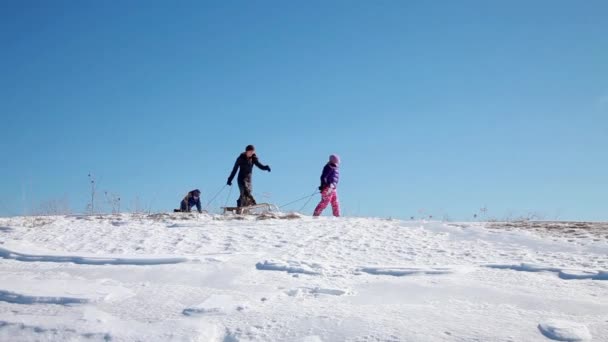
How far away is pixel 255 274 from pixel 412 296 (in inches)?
59.1

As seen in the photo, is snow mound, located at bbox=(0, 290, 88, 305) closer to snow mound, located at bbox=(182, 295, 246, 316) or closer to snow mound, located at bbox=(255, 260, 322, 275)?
snow mound, located at bbox=(182, 295, 246, 316)

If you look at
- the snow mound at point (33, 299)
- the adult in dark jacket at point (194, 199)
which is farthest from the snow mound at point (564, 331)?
the adult in dark jacket at point (194, 199)

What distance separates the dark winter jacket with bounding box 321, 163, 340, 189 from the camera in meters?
10.4

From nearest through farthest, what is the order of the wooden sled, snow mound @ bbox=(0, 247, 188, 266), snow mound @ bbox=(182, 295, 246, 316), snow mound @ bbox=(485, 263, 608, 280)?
snow mound @ bbox=(182, 295, 246, 316), snow mound @ bbox=(485, 263, 608, 280), snow mound @ bbox=(0, 247, 188, 266), the wooden sled

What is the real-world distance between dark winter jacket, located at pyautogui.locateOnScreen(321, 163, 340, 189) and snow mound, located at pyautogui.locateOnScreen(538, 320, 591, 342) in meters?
7.48

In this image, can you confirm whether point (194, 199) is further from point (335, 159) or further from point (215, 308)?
point (215, 308)

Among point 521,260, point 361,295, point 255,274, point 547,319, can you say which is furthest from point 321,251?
point 547,319

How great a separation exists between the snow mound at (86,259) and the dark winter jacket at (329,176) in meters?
5.87

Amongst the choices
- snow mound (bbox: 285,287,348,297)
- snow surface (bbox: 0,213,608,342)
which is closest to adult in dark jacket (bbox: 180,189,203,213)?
snow surface (bbox: 0,213,608,342)

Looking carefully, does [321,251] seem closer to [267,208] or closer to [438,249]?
[438,249]

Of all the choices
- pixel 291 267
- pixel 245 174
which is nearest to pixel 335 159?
pixel 245 174

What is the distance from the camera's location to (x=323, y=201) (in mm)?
10234

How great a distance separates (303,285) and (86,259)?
102 inches

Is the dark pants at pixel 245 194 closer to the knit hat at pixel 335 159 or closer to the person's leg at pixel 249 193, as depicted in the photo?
the person's leg at pixel 249 193
